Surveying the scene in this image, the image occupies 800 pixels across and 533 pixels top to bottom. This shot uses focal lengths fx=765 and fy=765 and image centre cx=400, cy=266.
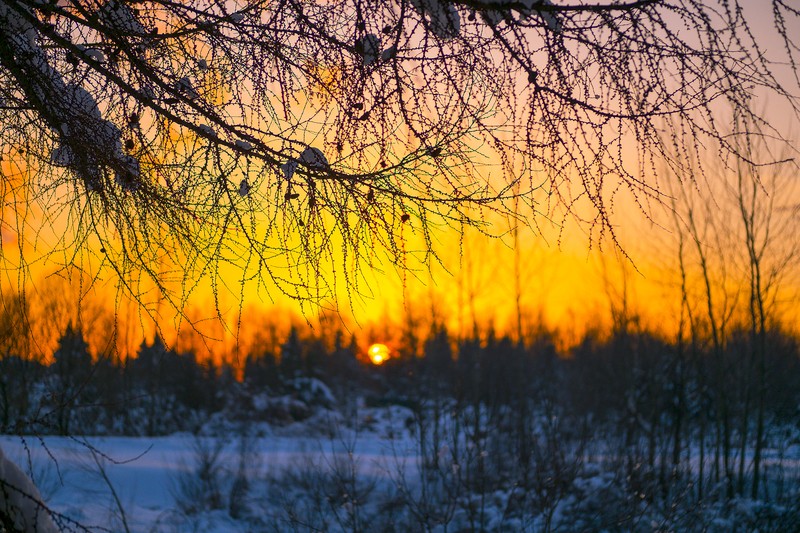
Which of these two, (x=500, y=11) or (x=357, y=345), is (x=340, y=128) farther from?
(x=357, y=345)

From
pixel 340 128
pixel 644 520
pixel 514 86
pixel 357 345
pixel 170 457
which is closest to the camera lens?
pixel 514 86

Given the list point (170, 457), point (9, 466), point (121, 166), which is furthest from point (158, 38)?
point (170, 457)

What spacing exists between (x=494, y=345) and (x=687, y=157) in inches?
1260

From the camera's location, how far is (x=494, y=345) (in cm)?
3428

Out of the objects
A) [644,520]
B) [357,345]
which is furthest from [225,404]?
[644,520]

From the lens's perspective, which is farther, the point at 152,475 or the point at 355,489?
the point at 152,475

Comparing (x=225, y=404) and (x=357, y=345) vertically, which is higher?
(x=357, y=345)

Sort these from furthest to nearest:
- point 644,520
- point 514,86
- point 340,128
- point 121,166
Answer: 1. point 644,520
2. point 121,166
3. point 340,128
4. point 514,86

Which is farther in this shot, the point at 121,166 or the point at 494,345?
the point at 494,345

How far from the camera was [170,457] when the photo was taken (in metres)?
19.9

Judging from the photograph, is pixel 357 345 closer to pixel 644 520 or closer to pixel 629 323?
pixel 629 323

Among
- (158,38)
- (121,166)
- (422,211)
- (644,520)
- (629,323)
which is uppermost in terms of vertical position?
(629,323)

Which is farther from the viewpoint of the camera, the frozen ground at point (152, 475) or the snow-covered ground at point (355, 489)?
the frozen ground at point (152, 475)

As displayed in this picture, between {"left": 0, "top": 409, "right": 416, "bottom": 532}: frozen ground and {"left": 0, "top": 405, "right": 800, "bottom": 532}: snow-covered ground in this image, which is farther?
{"left": 0, "top": 409, "right": 416, "bottom": 532}: frozen ground
